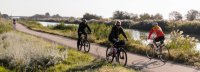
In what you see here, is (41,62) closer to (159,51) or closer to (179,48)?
(159,51)

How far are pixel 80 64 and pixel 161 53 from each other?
14.9 ft

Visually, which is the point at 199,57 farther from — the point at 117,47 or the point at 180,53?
the point at 117,47

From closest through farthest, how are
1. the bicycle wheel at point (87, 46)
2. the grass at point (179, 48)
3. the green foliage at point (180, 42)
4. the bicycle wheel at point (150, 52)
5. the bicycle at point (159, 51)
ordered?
the grass at point (179, 48)
the bicycle at point (159, 51)
the bicycle wheel at point (150, 52)
the green foliage at point (180, 42)
the bicycle wheel at point (87, 46)

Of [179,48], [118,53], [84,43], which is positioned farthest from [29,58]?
[179,48]

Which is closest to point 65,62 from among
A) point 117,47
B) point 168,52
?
point 117,47

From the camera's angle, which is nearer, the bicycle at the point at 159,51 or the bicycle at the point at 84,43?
the bicycle at the point at 159,51

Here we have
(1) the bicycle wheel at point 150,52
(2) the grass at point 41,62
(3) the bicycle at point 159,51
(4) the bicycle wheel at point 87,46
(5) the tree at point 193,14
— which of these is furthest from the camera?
(5) the tree at point 193,14

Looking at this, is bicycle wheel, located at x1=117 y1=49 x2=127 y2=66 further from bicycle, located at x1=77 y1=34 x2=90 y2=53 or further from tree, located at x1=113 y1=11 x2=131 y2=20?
tree, located at x1=113 y1=11 x2=131 y2=20

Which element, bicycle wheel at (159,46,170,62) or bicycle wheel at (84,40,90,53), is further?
bicycle wheel at (84,40,90,53)

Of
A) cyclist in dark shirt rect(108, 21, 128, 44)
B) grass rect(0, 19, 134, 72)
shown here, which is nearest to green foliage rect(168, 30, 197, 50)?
grass rect(0, 19, 134, 72)

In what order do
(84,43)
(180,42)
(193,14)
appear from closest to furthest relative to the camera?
1. (84,43)
2. (180,42)
3. (193,14)

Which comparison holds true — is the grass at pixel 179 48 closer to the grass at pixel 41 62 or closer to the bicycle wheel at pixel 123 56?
the bicycle wheel at pixel 123 56

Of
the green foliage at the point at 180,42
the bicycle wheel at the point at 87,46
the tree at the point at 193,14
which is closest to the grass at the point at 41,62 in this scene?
the bicycle wheel at the point at 87,46

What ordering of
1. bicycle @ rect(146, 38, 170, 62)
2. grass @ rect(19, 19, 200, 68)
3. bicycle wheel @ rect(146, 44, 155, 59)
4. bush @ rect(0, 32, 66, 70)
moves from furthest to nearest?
bicycle wheel @ rect(146, 44, 155, 59)
bicycle @ rect(146, 38, 170, 62)
grass @ rect(19, 19, 200, 68)
bush @ rect(0, 32, 66, 70)
